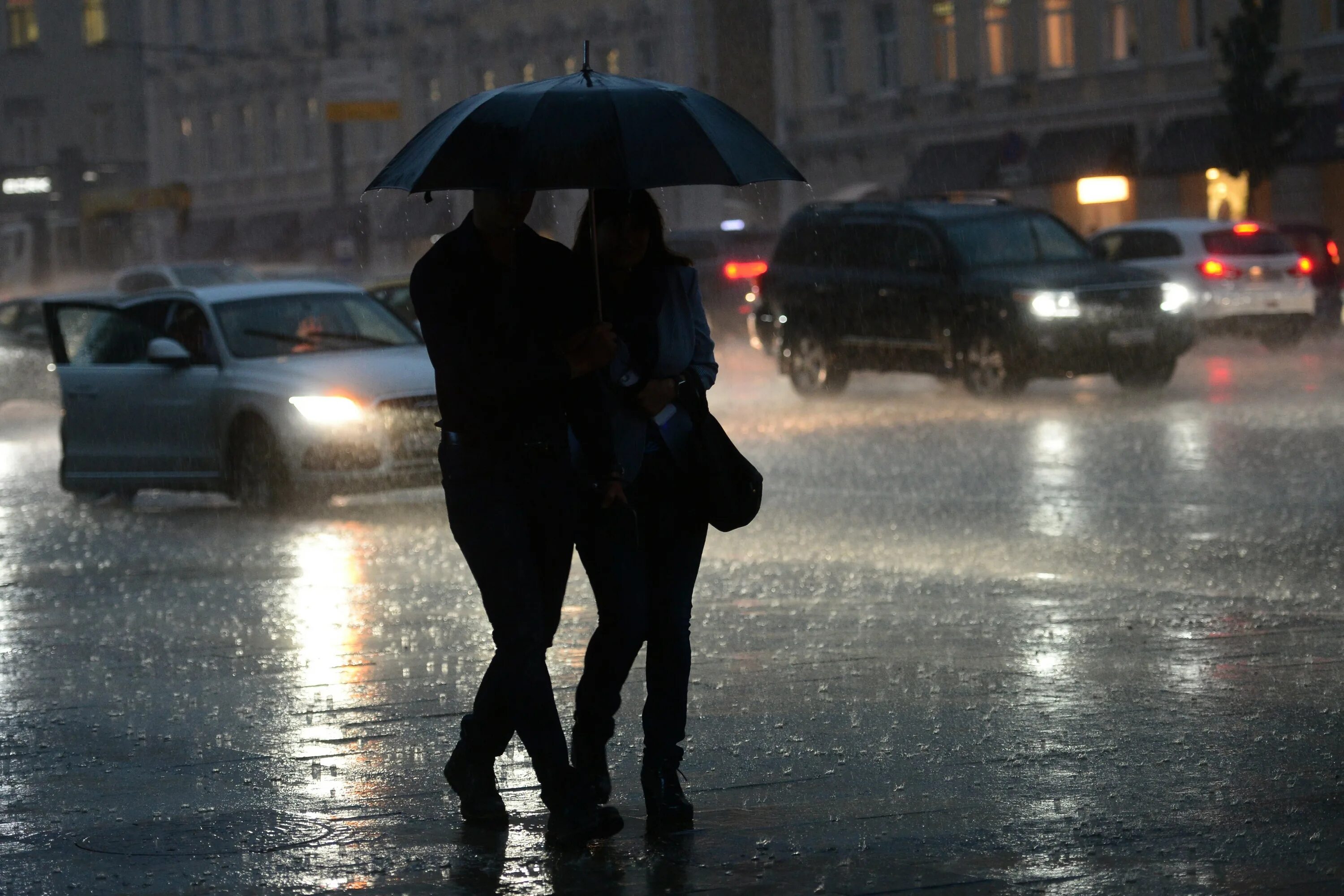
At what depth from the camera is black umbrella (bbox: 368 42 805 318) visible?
5668mm

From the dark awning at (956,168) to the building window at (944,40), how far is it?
157 cm

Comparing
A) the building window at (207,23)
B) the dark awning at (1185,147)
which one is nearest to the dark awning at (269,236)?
the building window at (207,23)

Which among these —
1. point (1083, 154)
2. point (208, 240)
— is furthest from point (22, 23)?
point (1083, 154)

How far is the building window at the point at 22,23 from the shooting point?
309 feet

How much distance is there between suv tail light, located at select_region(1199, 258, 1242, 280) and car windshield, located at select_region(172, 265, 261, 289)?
13767 mm

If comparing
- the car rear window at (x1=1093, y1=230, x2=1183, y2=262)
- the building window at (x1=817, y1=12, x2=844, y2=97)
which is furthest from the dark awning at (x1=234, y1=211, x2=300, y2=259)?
the car rear window at (x1=1093, y1=230, x2=1183, y2=262)

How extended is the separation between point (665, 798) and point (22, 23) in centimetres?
9425

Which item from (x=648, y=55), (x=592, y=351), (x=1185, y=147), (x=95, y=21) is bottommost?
(x=1185, y=147)

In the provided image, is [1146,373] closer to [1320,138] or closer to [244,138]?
[1320,138]

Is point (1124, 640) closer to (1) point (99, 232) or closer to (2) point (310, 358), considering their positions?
(2) point (310, 358)

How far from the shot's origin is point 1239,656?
27.3 feet

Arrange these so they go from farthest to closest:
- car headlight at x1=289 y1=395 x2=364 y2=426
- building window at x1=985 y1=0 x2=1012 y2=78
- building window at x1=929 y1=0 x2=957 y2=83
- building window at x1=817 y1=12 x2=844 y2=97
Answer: building window at x1=817 y1=12 x2=844 y2=97 → building window at x1=929 y1=0 x2=957 y2=83 → building window at x1=985 y1=0 x2=1012 y2=78 → car headlight at x1=289 y1=395 x2=364 y2=426

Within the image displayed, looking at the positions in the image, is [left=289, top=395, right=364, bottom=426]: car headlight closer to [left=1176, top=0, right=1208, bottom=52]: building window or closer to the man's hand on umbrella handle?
the man's hand on umbrella handle

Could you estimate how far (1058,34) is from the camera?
50.0 metres
